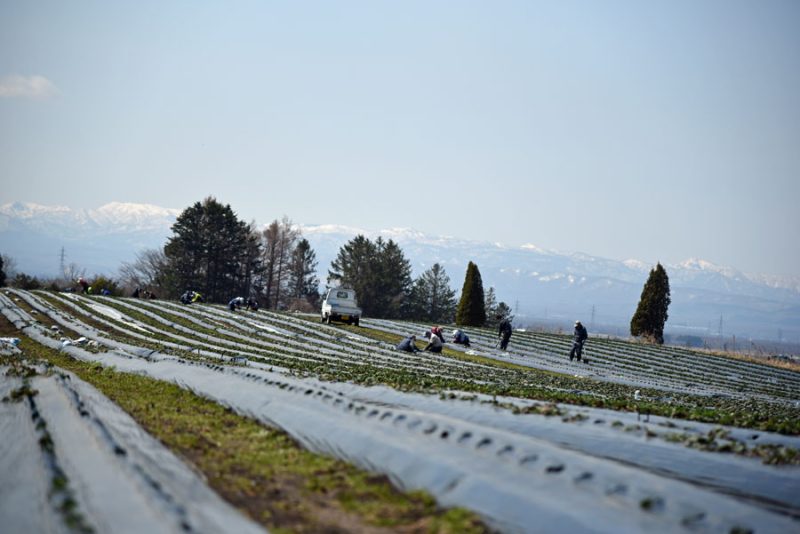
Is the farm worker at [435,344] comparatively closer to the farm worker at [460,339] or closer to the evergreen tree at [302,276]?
the farm worker at [460,339]

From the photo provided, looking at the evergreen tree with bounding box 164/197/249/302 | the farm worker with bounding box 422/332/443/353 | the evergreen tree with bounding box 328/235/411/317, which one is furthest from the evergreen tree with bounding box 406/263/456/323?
the farm worker with bounding box 422/332/443/353

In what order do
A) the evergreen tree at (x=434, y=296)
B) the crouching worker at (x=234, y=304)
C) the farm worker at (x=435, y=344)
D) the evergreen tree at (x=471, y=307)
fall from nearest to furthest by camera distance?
1. the farm worker at (x=435, y=344)
2. the crouching worker at (x=234, y=304)
3. the evergreen tree at (x=471, y=307)
4. the evergreen tree at (x=434, y=296)

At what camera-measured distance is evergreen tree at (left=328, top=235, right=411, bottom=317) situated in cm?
9056

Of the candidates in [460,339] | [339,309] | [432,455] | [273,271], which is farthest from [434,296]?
[432,455]

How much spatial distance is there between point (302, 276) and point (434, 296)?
18.8 metres

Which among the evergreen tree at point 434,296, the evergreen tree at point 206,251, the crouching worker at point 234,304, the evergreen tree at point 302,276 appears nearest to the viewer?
the crouching worker at point 234,304

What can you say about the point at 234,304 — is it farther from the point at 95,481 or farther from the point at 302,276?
the point at 302,276

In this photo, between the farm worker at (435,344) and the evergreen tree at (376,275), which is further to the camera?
the evergreen tree at (376,275)

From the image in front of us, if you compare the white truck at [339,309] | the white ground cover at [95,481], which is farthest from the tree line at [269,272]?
the white ground cover at [95,481]

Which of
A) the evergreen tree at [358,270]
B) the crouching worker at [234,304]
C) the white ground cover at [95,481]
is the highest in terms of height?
the evergreen tree at [358,270]

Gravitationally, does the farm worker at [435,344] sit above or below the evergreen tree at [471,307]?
below

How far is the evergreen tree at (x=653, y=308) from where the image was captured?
59.3 m

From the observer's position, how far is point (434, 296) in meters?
99.4

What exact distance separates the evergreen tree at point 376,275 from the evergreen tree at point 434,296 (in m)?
2.02
